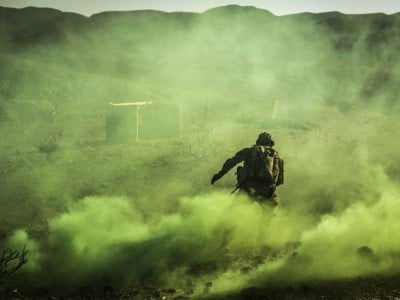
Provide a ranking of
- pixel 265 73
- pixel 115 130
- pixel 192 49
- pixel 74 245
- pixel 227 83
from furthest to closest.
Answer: pixel 192 49, pixel 265 73, pixel 227 83, pixel 115 130, pixel 74 245

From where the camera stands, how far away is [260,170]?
796cm

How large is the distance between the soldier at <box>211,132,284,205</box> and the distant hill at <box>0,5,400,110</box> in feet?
68.2

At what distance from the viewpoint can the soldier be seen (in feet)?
26.2

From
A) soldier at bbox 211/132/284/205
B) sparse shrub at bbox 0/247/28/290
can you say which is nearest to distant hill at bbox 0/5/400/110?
soldier at bbox 211/132/284/205

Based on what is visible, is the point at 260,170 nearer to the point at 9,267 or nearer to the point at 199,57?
the point at 9,267

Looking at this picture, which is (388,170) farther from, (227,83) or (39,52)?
(39,52)

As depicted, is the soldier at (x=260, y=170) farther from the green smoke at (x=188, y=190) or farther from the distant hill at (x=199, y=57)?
the distant hill at (x=199, y=57)

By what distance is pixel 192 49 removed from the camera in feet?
223

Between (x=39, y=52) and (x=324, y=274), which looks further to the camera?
(x=39, y=52)

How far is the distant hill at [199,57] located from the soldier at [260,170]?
68.2 feet

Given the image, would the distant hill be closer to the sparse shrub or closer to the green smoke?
the green smoke

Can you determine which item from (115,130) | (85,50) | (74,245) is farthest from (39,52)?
(74,245)

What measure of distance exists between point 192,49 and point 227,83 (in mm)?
24553

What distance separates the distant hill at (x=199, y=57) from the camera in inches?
1344
